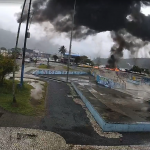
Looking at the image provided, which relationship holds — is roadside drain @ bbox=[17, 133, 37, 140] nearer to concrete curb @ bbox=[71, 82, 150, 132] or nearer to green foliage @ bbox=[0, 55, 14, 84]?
concrete curb @ bbox=[71, 82, 150, 132]

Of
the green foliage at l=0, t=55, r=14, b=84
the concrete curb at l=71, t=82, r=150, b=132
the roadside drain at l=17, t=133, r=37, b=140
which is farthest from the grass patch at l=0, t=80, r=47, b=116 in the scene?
the concrete curb at l=71, t=82, r=150, b=132

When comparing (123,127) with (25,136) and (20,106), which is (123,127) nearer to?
(25,136)

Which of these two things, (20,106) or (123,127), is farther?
(20,106)

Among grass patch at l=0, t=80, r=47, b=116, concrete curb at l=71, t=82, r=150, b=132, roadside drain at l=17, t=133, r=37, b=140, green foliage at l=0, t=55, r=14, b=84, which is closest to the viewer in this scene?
roadside drain at l=17, t=133, r=37, b=140

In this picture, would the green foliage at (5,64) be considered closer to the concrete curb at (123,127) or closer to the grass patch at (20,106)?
the grass patch at (20,106)

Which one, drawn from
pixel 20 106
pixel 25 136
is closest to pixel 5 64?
pixel 20 106

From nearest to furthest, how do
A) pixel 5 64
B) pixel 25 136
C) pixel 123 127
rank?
pixel 25 136 < pixel 123 127 < pixel 5 64

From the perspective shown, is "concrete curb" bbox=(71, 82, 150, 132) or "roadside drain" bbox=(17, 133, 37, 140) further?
"concrete curb" bbox=(71, 82, 150, 132)

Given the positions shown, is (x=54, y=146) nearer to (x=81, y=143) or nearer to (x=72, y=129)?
(x=81, y=143)

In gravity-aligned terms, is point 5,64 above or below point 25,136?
above

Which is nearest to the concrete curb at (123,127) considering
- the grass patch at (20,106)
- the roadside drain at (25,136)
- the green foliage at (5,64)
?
the roadside drain at (25,136)

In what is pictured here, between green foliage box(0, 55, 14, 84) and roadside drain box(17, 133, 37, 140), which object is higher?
green foliage box(0, 55, 14, 84)

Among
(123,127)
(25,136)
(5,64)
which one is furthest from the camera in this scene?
(5,64)

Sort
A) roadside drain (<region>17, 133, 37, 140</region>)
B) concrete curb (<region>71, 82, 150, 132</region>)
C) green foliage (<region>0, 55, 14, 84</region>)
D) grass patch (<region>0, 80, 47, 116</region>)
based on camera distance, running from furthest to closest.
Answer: green foliage (<region>0, 55, 14, 84</region>) < grass patch (<region>0, 80, 47, 116</region>) < concrete curb (<region>71, 82, 150, 132</region>) < roadside drain (<region>17, 133, 37, 140</region>)
